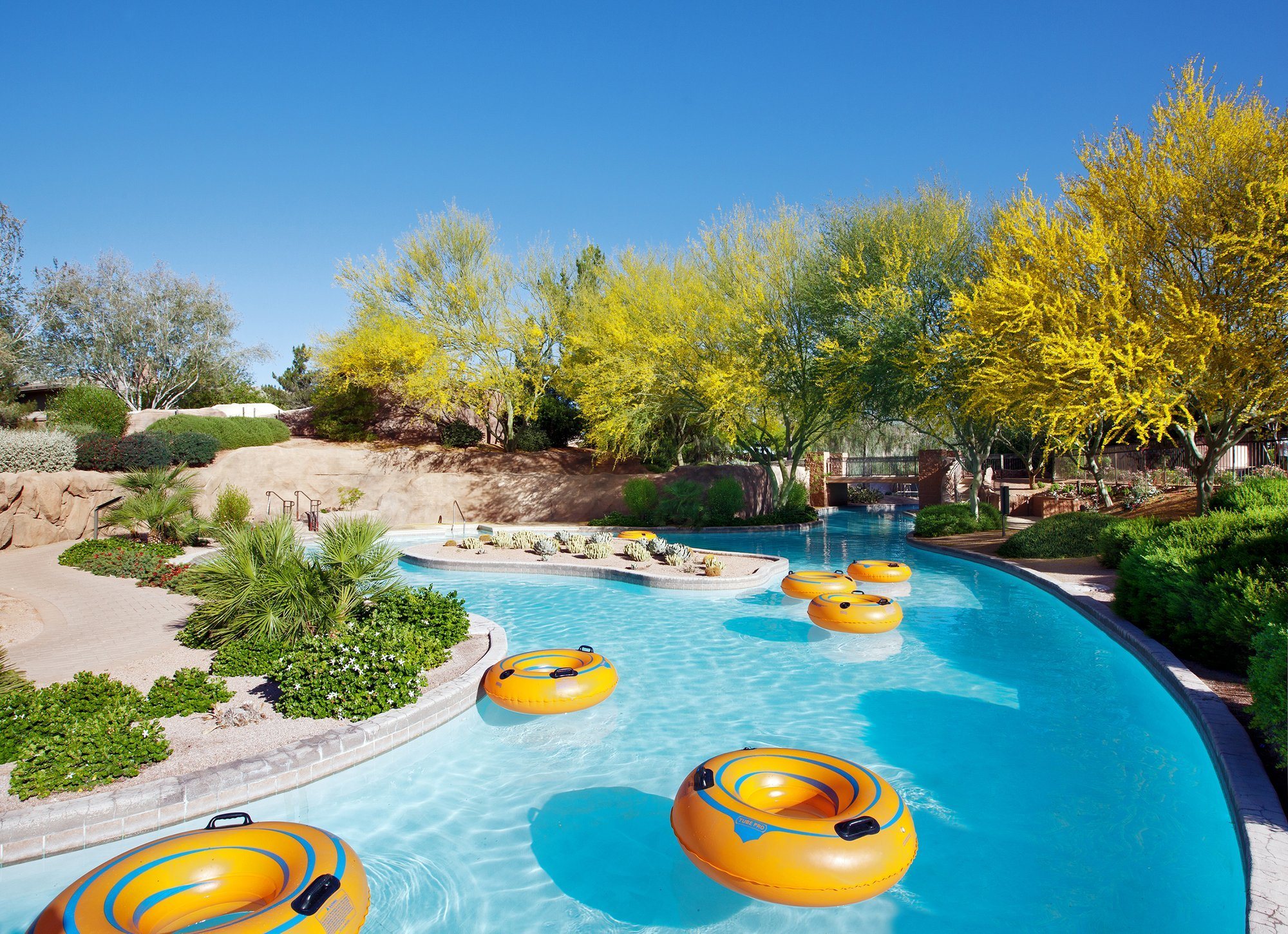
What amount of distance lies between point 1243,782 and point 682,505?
17329mm

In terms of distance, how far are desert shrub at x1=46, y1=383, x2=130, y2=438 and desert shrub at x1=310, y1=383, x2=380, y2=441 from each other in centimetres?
693

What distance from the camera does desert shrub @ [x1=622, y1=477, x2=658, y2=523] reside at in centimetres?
2198

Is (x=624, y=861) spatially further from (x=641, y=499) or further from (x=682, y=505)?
(x=641, y=499)

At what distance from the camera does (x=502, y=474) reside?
976 inches

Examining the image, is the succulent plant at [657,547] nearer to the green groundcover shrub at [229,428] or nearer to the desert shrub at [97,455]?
the desert shrub at [97,455]

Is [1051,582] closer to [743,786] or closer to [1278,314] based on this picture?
[1278,314]

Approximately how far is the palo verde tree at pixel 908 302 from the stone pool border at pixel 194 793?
14.3 meters

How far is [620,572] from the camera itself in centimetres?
1334

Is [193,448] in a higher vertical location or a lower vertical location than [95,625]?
higher

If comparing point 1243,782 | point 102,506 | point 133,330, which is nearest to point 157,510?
point 102,506

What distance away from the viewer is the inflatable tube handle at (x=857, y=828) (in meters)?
3.67

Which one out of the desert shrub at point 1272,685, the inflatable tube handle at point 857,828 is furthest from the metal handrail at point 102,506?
the desert shrub at point 1272,685

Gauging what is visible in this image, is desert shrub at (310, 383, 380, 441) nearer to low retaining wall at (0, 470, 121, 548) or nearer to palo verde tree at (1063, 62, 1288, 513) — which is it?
low retaining wall at (0, 470, 121, 548)

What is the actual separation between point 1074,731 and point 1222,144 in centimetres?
1123
